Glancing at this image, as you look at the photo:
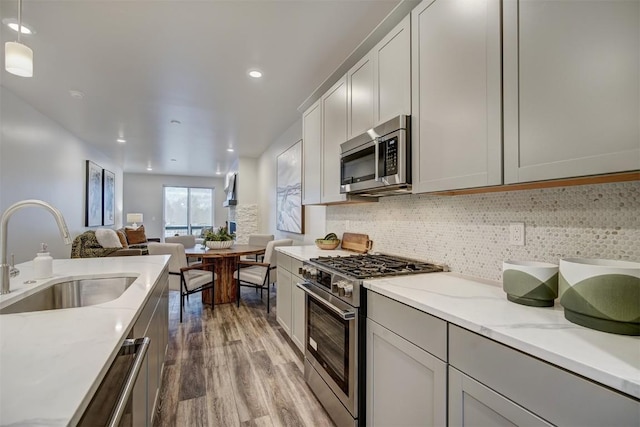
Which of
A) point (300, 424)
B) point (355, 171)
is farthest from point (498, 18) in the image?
A: point (300, 424)

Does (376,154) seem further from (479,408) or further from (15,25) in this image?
(15,25)

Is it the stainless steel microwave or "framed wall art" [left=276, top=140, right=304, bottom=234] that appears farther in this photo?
"framed wall art" [left=276, top=140, right=304, bottom=234]

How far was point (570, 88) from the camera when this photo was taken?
0.95 m

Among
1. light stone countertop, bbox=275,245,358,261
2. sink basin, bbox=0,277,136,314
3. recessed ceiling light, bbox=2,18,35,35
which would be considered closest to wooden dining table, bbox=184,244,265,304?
light stone countertop, bbox=275,245,358,261

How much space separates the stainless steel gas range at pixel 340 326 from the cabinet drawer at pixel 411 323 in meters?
0.11

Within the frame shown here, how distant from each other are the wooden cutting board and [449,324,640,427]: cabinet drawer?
1.54 m

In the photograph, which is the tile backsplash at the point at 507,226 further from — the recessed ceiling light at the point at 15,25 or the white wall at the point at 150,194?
the white wall at the point at 150,194

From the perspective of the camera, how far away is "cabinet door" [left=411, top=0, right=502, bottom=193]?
1.20 meters

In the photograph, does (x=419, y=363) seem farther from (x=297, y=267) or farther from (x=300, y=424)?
(x=297, y=267)

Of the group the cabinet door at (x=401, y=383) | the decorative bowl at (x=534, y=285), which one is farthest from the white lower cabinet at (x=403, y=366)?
the decorative bowl at (x=534, y=285)

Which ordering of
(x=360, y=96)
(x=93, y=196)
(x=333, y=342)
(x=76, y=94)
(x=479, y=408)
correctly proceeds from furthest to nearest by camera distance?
(x=93, y=196) → (x=76, y=94) → (x=360, y=96) → (x=333, y=342) → (x=479, y=408)

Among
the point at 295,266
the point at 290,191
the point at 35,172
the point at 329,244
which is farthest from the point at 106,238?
the point at 329,244

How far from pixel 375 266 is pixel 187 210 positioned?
9979 millimetres

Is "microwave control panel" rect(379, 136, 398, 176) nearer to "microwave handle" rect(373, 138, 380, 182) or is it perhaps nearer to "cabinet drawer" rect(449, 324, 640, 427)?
"microwave handle" rect(373, 138, 380, 182)
